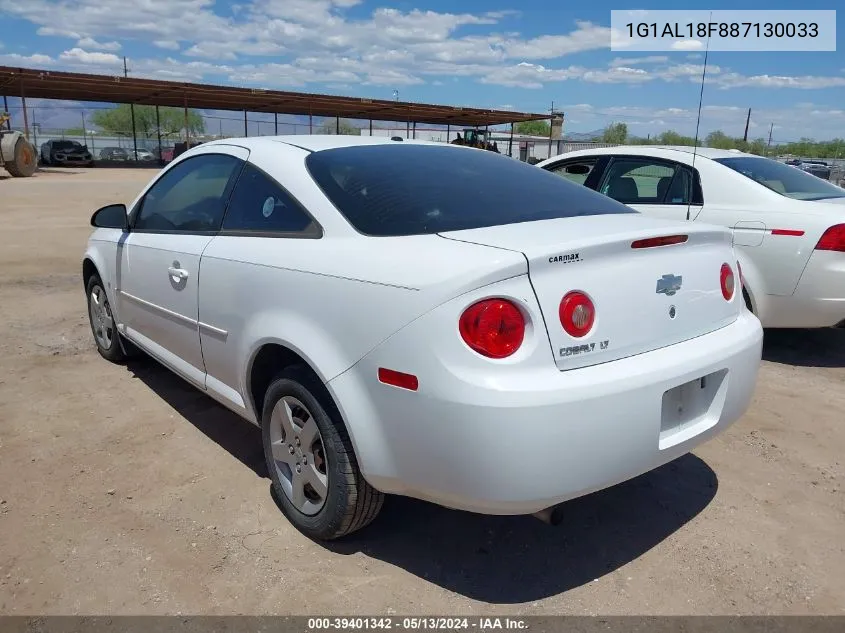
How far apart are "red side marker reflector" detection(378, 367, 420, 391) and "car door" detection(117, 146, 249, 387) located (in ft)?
4.57

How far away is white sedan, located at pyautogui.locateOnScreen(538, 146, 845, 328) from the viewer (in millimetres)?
4703

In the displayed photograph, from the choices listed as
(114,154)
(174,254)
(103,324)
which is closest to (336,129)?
(114,154)

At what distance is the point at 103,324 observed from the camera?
15.6 feet

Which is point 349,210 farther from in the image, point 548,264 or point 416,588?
point 416,588

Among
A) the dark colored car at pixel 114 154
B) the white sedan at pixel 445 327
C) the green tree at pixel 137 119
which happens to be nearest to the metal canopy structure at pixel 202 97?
the dark colored car at pixel 114 154

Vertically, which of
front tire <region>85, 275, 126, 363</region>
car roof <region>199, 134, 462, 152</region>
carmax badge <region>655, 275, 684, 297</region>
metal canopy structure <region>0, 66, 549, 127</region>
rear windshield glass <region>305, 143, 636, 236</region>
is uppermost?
metal canopy structure <region>0, 66, 549, 127</region>

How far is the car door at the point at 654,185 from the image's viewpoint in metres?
5.47

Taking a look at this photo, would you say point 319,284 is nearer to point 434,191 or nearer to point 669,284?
point 434,191

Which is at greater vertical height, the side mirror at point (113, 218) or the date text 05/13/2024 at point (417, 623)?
the side mirror at point (113, 218)

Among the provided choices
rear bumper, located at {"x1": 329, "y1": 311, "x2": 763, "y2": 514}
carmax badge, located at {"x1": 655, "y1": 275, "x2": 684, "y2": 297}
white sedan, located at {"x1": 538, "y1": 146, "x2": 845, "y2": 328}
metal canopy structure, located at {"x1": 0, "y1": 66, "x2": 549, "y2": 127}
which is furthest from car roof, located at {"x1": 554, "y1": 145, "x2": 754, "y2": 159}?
metal canopy structure, located at {"x1": 0, "y1": 66, "x2": 549, "y2": 127}

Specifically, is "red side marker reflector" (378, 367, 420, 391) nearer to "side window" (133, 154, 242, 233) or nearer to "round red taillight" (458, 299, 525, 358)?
"round red taillight" (458, 299, 525, 358)

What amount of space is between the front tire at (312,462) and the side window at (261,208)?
62cm

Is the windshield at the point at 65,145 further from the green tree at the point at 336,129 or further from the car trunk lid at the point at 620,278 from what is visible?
the car trunk lid at the point at 620,278

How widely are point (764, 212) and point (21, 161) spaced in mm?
25902
